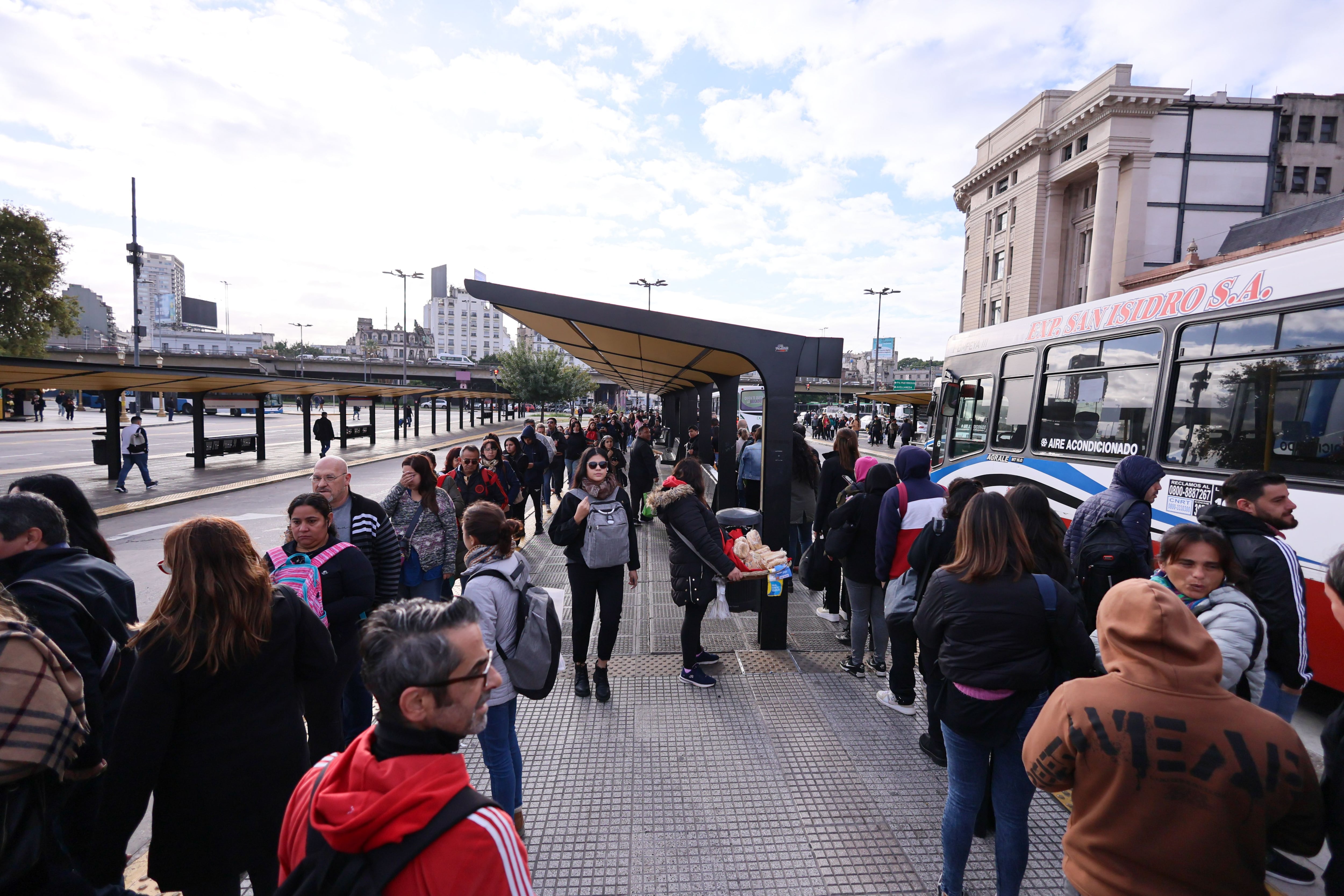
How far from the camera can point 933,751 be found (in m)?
3.79

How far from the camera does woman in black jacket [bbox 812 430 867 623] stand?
587cm

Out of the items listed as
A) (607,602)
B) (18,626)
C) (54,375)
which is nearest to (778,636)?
(607,602)

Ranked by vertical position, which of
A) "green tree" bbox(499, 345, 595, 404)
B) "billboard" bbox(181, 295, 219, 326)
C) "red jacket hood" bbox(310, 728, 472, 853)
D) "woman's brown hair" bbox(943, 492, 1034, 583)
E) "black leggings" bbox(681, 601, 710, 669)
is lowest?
"black leggings" bbox(681, 601, 710, 669)

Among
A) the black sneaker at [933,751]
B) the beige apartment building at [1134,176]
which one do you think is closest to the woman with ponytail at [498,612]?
the black sneaker at [933,751]

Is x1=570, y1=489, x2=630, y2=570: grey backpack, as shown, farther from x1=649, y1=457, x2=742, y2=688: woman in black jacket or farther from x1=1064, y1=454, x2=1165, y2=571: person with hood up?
x1=1064, y1=454, x2=1165, y2=571: person with hood up

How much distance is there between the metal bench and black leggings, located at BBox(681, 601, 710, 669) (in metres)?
20.0

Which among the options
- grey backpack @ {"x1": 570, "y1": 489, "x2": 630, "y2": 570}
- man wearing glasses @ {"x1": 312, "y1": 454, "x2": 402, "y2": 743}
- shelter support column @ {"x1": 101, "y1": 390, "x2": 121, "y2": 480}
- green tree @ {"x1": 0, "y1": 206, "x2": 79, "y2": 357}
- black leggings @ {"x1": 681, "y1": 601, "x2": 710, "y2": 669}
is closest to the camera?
man wearing glasses @ {"x1": 312, "y1": 454, "x2": 402, "y2": 743}

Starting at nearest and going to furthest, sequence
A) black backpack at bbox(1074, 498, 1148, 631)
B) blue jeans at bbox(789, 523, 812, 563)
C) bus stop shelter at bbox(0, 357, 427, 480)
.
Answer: black backpack at bbox(1074, 498, 1148, 631), blue jeans at bbox(789, 523, 812, 563), bus stop shelter at bbox(0, 357, 427, 480)

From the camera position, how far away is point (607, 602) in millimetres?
4539

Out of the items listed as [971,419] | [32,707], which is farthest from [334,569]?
[971,419]

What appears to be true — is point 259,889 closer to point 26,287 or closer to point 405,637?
point 405,637

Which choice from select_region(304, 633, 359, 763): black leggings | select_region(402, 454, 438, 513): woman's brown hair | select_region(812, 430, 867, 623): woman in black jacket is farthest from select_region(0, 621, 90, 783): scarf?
select_region(812, 430, 867, 623): woman in black jacket

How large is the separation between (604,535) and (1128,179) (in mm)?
48931

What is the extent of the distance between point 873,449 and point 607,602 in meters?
31.8
